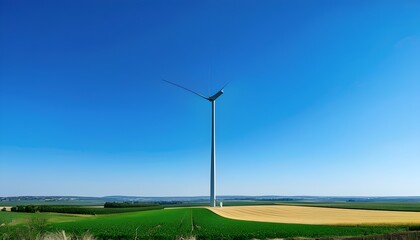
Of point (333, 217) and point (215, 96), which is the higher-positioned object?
point (215, 96)

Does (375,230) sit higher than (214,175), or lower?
lower

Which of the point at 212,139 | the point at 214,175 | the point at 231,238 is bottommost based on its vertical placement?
the point at 231,238

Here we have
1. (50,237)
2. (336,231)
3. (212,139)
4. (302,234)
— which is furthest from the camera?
(212,139)

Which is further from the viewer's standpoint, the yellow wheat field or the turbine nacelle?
the turbine nacelle

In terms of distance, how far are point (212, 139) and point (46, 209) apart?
3476 cm

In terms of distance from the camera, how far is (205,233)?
2908 centimetres

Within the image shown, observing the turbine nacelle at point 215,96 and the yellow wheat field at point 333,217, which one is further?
the turbine nacelle at point 215,96

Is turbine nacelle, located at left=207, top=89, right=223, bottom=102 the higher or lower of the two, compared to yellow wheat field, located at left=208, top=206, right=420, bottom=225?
higher

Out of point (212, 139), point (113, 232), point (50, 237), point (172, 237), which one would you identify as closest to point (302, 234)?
point (172, 237)

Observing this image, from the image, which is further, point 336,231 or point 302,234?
point 336,231

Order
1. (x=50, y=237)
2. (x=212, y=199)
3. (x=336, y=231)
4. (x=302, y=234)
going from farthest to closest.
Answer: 1. (x=212, y=199)
2. (x=336, y=231)
3. (x=302, y=234)
4. (x=50, y=237)

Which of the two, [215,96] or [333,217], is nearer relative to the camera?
[333,217]

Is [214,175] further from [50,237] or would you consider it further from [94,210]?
[50,237]

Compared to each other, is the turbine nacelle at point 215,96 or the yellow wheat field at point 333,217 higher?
the turbine nacelle at point 215,96
